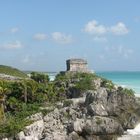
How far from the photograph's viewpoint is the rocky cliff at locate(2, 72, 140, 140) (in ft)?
126

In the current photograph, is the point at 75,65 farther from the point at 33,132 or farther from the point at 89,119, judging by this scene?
the point at 33,132

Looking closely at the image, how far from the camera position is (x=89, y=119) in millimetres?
41500

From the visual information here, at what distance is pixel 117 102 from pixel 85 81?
9508mm

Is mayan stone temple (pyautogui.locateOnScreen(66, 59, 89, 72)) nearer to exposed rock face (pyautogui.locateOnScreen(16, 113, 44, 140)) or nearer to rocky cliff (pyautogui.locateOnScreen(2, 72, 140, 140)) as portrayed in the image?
rocky cliff (pyautogui.locateOnScreen(2, 72, 140, 140))

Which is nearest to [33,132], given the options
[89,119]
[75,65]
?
[89,119]

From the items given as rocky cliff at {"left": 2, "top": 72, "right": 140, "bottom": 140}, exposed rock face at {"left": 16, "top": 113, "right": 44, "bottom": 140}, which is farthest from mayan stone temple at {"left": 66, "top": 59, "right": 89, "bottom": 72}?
exposed rock face at {"left": 16, "top": 113, "right": 44, "bottom": 140}

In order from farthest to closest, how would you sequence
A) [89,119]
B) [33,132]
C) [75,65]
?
[75,65], [89,119], [33,132]

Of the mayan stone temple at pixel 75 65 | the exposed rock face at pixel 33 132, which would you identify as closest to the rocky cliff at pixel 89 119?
the exposed rock face at pixel 33 132

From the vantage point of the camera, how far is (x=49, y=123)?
1612 inches

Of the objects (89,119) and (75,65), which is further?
(75,65)

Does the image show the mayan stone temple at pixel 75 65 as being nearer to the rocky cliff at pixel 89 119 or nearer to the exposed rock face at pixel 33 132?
the rocky cliff at pixel 89 119

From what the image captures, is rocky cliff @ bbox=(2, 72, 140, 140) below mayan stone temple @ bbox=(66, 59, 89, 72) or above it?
below

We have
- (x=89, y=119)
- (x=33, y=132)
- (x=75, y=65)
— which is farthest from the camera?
(x=75, y=65)

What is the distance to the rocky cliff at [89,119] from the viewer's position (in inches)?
1515
